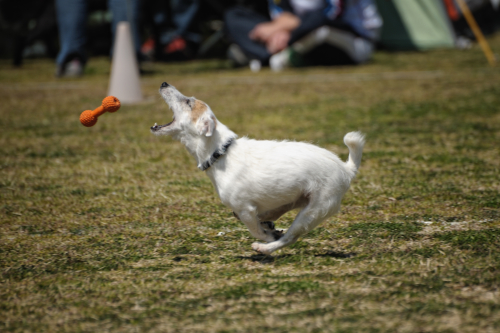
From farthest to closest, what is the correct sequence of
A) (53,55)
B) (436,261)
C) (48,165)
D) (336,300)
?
(53,55)
(48,165)
(436,261)
(336,300)

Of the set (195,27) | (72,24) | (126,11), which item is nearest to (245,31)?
(126,11)

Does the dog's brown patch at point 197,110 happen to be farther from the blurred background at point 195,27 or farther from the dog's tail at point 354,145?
the blurred background at point 195,27

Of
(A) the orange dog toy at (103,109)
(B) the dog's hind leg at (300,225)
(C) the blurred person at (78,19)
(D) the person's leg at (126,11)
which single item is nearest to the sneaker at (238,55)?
(C) the blurred person at (78,19)

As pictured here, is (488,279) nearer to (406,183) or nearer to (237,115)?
(406,183)

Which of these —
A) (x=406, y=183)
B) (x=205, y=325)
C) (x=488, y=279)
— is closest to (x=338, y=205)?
(x=488, y=279)

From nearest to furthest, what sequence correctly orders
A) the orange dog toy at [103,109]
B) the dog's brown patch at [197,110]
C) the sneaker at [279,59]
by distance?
the dog's brown patch at [197,110] → the orange dog toy at [103,109] → the sneaker at [279,59]

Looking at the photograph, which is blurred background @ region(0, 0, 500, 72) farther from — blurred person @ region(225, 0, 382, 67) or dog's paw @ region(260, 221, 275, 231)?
dog's paw @ region(260, 221, 275, 231)

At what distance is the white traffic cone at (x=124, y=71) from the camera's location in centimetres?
785

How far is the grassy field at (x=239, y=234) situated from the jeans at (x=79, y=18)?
2.58 metres

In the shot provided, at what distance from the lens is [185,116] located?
9.61ft

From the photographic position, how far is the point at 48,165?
5.04m

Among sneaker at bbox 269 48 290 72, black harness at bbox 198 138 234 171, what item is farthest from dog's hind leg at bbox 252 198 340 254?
sneaker at bbox 269 48 290 72

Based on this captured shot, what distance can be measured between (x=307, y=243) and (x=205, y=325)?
1.11m

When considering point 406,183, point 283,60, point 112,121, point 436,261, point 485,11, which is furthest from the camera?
point 485,11
